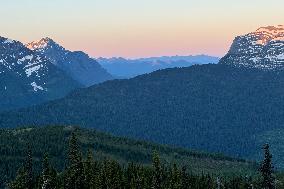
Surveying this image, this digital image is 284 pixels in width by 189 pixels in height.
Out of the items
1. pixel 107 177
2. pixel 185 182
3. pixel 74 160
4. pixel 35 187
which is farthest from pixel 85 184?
pixel 185 182

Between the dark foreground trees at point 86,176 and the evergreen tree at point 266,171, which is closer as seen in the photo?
the evergreen tree at point 266,171

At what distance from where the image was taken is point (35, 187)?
161 meters

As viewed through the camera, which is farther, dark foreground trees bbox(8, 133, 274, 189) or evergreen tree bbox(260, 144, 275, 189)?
dark foreground trees bbox(8, 133, 274, 189)

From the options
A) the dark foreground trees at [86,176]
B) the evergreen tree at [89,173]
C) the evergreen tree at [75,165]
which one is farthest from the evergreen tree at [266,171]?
the evergreen tree at [89,173]

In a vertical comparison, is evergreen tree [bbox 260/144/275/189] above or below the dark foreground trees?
above

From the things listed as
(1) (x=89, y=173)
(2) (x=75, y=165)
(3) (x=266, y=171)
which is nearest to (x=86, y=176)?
(1) (x=89, y=173)

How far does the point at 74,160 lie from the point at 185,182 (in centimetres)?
8913

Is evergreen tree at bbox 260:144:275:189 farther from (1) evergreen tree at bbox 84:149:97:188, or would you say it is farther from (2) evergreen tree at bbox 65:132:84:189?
(1) evergreen tree at bbox 84:149:97:188

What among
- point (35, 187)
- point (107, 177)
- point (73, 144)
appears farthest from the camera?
point (35, 187)

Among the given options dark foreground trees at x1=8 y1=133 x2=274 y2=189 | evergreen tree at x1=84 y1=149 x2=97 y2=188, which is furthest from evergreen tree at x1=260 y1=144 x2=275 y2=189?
evergreen tree at x1=84 y1=149 x2=97 y2=188

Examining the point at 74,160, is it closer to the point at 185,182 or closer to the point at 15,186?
the point at 15,186

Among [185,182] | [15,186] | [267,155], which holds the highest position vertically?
[267,155]

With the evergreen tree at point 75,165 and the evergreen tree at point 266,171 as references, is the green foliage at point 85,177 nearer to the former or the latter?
the evergreen tree at point 75,165

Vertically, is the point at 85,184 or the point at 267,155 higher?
the point at 267,155
